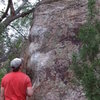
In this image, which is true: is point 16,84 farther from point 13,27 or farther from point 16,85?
point 13,27

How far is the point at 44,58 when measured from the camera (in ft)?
22.3

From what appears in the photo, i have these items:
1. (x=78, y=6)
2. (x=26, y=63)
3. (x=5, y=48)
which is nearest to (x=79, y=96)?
(x=26, y=63)

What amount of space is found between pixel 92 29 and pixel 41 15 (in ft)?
14.5

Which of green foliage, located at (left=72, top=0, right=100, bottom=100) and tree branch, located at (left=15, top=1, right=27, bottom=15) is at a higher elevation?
tree branch, located at (left=15, top=1, right=27, bottom=15)

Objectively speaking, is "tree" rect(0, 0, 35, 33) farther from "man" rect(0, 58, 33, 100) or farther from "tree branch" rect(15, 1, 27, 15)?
"man" rect(0, 58, 33, 100)

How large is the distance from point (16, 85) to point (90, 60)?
1948 millimetres

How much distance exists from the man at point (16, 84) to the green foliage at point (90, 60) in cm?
173

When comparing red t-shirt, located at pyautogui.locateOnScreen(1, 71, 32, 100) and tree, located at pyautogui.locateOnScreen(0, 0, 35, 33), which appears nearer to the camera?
red t-shirt, located at pyautogui.locateOnScreen(1, 71, 32, 100)

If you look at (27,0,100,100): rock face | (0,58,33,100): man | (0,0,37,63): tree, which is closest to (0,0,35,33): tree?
(0,0,37,63): tree

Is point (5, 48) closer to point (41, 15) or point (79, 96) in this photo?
point (41, 15)

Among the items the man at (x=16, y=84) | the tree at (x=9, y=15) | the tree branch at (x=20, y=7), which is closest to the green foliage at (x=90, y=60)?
the man at (x=16, y=84)

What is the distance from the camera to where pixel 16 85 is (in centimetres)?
525

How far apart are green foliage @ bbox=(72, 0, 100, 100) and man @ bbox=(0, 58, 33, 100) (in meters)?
1.73

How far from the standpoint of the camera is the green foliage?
3.38 metres
